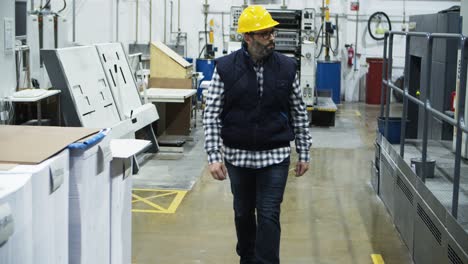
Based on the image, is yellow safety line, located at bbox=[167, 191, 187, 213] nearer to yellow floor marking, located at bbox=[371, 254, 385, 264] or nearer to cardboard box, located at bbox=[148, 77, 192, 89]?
yellow floor marking, located at bbox=[371, 254, 385, 264]

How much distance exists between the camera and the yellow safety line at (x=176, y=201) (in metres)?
5.93

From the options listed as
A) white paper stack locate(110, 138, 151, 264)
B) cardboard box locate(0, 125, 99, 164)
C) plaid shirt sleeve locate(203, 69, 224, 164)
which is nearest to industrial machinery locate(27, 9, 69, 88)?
plaid shirt sleeve locate(203, 69, 224, 164)

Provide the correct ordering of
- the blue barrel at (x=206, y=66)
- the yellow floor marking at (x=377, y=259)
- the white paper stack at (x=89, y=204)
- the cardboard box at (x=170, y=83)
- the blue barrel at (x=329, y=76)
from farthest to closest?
the blue barrel at (x=329, y=76) → the blue barrel at (x=206, y=66) → the cardboard box at (x=170, y=83) → the yellow floor marking at (x=377, y=259) → the white paper stack at (x=89, y=204)

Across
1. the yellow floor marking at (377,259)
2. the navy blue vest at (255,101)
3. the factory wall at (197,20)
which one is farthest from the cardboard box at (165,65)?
the navy blue vest at (255,101)

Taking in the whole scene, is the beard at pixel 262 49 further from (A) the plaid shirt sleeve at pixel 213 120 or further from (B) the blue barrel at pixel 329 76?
(B) the blue barrel at pixel 329 76

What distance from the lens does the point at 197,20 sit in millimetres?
14758

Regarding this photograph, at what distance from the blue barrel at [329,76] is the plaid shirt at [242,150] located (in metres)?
9.98

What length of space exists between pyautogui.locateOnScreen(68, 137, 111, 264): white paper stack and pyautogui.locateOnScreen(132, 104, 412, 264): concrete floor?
1.67m

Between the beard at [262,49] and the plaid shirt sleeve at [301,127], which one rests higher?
the beard at [262,49]

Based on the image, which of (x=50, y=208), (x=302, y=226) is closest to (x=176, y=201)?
(x=302, y=226)

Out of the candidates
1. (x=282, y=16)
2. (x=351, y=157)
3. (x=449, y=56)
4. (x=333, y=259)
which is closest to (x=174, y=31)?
(x=282, y=16)

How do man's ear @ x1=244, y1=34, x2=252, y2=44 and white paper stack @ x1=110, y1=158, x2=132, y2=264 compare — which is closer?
white paper stack @ x1=110, y1=158, x2=132, y2=264

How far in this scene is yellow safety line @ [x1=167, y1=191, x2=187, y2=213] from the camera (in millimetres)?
5926

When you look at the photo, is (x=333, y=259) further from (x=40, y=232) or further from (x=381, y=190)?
(x=40, y=232)
